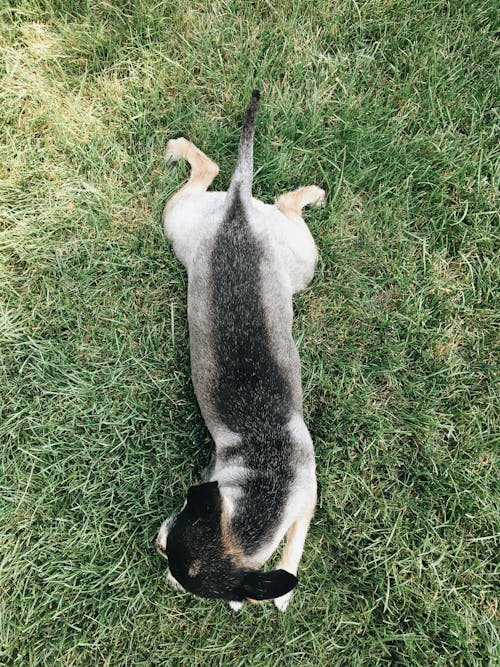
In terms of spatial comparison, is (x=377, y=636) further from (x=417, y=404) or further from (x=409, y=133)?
(x=409, y=133)

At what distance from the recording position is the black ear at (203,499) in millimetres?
3115

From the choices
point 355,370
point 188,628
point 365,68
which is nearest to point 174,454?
point 188,628

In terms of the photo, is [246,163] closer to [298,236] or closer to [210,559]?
[298,236]

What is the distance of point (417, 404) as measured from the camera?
4645 mm

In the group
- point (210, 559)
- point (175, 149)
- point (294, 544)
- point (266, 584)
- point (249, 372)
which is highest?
point (175, 149)

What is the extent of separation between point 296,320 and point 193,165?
5.67ft

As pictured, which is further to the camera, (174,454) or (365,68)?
(365,68)

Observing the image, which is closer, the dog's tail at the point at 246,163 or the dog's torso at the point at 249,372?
the dog's torso at the point at 249,372

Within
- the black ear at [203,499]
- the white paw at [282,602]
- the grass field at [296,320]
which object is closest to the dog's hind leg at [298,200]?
the grass field at [296,320]

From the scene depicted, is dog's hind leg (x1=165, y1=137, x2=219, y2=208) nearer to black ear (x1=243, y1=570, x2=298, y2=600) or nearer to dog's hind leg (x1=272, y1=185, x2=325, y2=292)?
dog's hind leg (x1=272, y1=185, x2=325, y2=292)

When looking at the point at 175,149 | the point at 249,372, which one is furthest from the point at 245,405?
the point at 175,149

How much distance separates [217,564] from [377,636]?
2.15 meters

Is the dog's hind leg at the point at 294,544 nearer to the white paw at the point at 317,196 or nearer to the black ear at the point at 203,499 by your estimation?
the black ear at the point at 203,499

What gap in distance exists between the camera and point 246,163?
4023 mm
